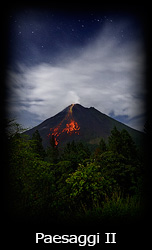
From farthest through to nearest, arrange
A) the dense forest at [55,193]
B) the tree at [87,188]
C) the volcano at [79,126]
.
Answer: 1. the volcano at [79,126]
2. the tree at [87,188]
3. the dense forest at [55,193]

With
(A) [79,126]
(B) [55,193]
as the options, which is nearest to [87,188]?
Answer: (B) [55,193]

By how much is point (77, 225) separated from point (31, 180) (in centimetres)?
94

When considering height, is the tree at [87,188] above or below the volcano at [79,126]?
below

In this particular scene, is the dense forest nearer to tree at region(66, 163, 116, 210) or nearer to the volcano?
tree at region(66, 163, 116, 210)

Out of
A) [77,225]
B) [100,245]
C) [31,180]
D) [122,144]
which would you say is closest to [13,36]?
[31,180]

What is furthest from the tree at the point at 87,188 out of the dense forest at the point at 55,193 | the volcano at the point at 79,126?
the volcano at the point at 79,126

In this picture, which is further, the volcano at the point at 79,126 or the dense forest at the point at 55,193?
the volcano at the point at 79,126

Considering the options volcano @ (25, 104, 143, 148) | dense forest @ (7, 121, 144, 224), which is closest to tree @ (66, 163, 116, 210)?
dense forest @ (7, 121, 144, 224)

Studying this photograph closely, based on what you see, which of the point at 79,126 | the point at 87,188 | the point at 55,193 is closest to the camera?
the point at 55,193

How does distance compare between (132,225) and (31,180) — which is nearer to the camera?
(132,225)

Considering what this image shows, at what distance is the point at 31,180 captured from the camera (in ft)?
6.86

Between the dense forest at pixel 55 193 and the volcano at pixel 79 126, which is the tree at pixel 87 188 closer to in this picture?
the dense forest at pixel 55 193

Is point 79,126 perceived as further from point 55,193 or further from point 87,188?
point 55,193

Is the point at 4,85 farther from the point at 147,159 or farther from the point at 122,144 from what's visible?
the point at 122,144
